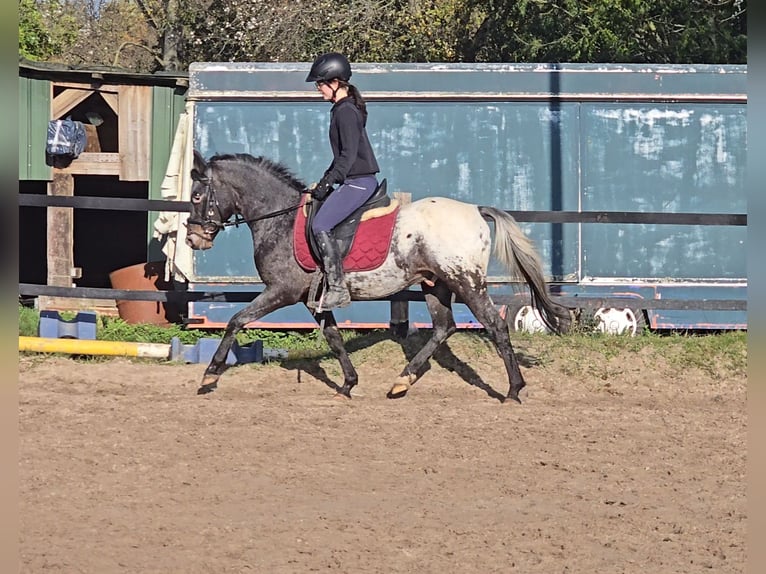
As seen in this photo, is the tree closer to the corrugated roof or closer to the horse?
the corrugated roof

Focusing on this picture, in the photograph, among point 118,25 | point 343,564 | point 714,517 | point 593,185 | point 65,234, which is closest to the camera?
point 343,564

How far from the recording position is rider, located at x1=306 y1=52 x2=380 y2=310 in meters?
8.12

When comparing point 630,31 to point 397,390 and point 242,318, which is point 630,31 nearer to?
point 397,390

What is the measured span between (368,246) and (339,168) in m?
0.69

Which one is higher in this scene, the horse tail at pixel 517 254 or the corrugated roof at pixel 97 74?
the corrugated roof at pixel 97 74

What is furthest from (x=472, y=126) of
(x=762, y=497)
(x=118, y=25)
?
(x=118, y=25)

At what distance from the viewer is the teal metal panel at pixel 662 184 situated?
39.1 ft

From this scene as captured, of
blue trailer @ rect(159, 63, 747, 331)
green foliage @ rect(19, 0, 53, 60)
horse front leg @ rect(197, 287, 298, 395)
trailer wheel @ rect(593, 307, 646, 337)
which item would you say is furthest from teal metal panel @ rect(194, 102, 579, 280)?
green foliage @ rect(19, 0, 53, 60)

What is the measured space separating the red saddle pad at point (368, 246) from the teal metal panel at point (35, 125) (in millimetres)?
7065

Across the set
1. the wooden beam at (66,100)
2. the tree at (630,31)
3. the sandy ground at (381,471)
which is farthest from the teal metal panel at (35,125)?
the tree at (630,31)

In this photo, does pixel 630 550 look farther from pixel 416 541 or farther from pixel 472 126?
pixel 472 126

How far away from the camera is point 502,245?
8.49 m

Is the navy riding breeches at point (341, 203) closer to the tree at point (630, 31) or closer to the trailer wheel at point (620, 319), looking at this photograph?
the trailer wheel at point (620, 319)

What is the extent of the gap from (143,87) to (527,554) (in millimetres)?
10934
